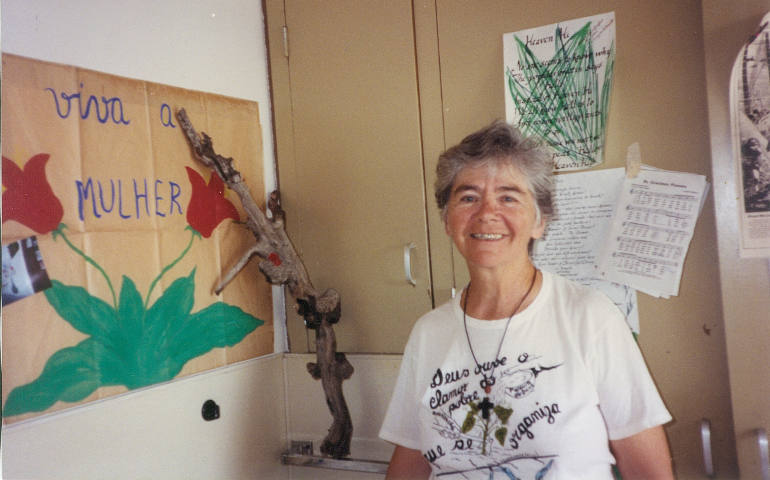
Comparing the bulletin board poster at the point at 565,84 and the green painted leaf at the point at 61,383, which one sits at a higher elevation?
the bulletin board poster at the point at 565,84

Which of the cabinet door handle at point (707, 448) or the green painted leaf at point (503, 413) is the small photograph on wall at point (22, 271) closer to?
the green painted leaf at point (503, 413)

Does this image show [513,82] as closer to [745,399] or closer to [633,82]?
[633,82]

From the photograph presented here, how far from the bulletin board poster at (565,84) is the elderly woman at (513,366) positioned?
0.23m

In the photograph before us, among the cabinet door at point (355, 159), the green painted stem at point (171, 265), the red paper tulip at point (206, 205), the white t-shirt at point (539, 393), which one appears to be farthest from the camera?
the cabinet door at point (355, 159)

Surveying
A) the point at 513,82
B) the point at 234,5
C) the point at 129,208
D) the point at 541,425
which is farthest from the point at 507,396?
the point at 234,5

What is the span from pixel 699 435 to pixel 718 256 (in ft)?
1.30

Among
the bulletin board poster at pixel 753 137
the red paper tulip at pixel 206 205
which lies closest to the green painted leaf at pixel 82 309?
the red paper tulip at pixel 206 205

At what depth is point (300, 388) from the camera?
174 centimetres

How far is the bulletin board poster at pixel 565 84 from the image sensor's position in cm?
140

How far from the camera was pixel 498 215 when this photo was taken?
46.9 inches

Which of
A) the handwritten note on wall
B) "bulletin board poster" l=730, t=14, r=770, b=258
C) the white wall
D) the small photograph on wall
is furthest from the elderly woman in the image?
the small photograph on wall

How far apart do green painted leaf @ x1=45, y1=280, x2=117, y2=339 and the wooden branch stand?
313 millimetres

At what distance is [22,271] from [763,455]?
141 cm

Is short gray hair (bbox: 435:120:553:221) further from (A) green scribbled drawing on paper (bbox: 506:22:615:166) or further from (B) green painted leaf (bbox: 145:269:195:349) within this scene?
(B) green painted leaf (bbox: 145:269:195:349)
